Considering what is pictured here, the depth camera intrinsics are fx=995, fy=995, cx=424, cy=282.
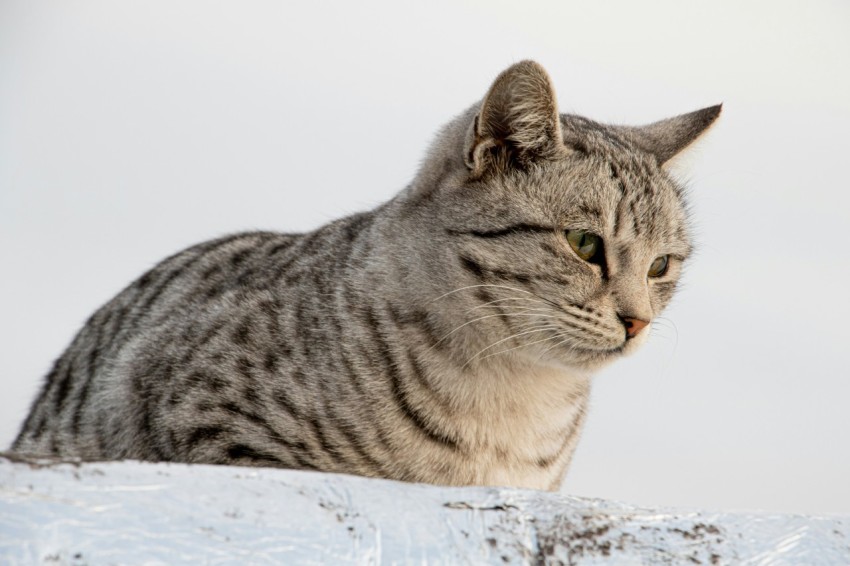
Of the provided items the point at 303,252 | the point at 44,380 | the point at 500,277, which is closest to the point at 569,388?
the point at 500,277

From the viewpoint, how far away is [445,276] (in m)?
2.75

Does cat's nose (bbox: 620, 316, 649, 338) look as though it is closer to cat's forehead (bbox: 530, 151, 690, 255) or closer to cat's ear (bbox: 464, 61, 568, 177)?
cat's forehead (bbox: 530, 151, 690, 255)

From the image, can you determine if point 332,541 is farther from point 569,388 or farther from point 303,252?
point 303,252

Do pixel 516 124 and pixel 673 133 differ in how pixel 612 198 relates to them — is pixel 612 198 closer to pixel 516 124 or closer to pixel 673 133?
pixel 516 124

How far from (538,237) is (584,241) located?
126mm

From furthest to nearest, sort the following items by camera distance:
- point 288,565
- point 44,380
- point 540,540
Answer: point 44,380
point 540,540
point 288,565

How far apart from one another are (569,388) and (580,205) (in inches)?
23.0

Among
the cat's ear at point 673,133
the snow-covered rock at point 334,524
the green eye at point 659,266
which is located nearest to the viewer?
the snow-covered rock at point 334,524

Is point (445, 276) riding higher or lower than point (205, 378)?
higher

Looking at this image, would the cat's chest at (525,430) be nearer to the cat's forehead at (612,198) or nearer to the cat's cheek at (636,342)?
the cat's cheek at (636,342)

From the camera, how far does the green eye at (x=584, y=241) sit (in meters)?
2.69

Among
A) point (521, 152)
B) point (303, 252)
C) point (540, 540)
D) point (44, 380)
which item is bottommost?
point (44, 380)

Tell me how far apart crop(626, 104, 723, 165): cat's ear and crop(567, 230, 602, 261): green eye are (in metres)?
0.53

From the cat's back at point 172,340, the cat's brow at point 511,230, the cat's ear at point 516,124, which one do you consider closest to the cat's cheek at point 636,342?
the cat's brow at point 511,230
